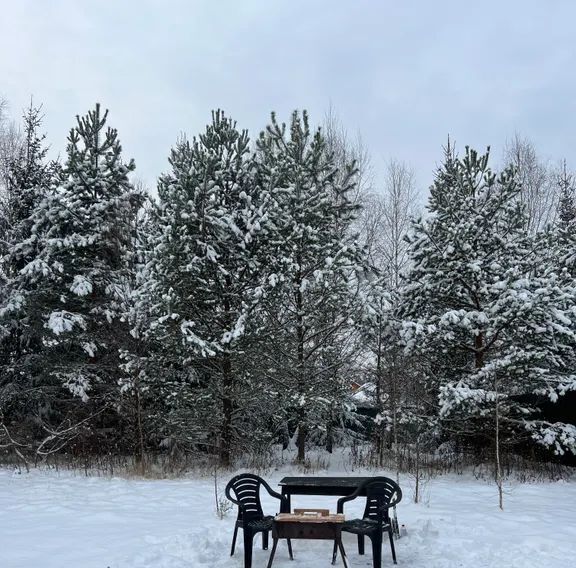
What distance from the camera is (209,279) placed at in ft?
41.6

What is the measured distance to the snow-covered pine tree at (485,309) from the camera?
36.0 feet

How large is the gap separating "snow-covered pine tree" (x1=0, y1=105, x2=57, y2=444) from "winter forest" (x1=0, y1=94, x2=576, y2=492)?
10 cm

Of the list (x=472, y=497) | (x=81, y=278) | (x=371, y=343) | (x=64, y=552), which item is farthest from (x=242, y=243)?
(x=64, y=552)

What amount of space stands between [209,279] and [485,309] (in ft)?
20.2

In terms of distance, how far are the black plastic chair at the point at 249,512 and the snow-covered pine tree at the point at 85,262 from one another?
767 centimetres

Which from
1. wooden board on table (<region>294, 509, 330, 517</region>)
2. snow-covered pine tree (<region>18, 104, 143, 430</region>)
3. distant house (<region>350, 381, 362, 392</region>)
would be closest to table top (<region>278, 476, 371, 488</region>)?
wooden board on table (<region>294, 509, 330, 517</region>)

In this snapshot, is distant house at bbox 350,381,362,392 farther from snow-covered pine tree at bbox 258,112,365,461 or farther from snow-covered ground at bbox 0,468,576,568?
snow-covered ground at bbox 0,468,576,568

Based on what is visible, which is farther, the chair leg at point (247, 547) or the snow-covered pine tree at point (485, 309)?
the snow-covered pine tree at point (485, 309)

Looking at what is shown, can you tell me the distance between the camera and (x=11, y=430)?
13.8 metres

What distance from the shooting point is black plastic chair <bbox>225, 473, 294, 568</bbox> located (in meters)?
5.53

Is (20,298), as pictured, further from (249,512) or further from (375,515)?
(375,515)

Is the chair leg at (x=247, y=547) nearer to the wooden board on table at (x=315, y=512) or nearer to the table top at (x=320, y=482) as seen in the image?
the wooden board on table at (x=315, y=512)

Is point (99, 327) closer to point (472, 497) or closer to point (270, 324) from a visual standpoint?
point (270, 324)

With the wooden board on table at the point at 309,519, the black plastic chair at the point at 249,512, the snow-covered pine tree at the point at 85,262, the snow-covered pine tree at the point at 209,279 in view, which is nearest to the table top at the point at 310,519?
the wooden board on table at the point at 309,519
